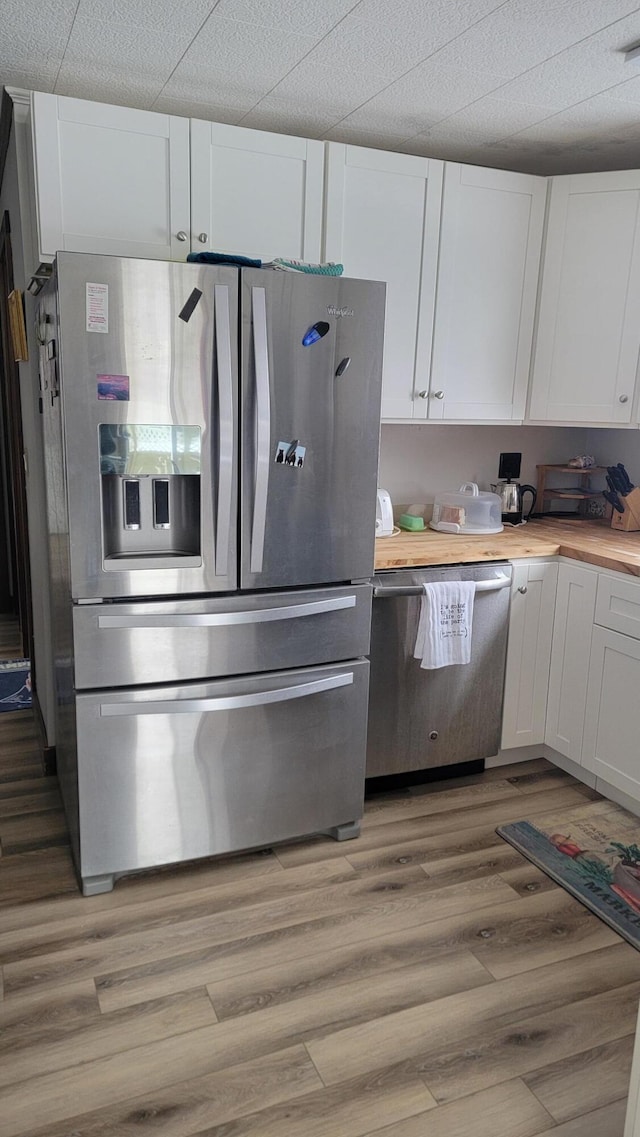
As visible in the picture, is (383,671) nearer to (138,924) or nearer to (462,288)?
(138,924)

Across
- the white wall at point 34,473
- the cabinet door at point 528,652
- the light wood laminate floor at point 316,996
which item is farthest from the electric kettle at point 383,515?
the white wall at point 34,473

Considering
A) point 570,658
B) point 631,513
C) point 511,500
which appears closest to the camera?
point 570,658

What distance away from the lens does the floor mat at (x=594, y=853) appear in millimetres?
2357

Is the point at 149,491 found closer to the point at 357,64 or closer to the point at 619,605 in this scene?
the point at 357,64

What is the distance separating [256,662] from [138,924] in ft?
2.64

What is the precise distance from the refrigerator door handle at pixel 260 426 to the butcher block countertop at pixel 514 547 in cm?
54

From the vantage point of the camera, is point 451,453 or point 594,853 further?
point 451,453

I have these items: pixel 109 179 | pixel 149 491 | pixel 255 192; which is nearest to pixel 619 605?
pixel 149 491

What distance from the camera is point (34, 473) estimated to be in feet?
9.59

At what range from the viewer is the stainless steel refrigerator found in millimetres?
2086

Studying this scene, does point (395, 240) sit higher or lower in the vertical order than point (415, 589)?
higher

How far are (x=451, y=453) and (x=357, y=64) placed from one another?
1.63 meters

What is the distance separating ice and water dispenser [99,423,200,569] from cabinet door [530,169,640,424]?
1670 mm

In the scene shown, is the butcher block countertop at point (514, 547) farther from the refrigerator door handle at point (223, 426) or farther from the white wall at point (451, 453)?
the refrigerator door handle at point (223, 426)
